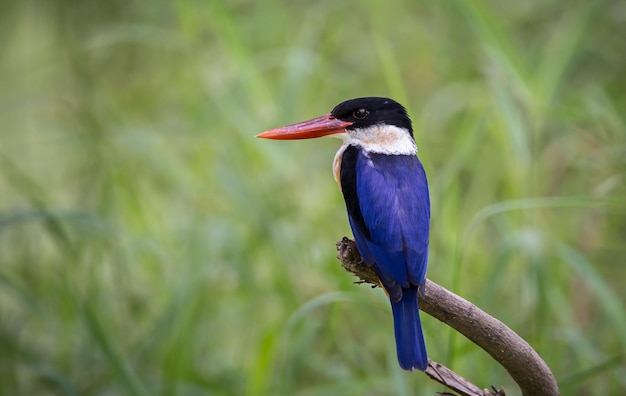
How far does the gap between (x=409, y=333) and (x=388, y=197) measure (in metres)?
0.37

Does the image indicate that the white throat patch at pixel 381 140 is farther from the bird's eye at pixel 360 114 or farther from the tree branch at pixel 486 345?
the tree branch at pixel 486 345

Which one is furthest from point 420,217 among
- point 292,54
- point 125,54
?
point 125,54

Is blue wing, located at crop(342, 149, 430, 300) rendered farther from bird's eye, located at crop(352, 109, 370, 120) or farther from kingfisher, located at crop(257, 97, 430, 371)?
bird's eye, located at crop(352, 109, 370, 120)

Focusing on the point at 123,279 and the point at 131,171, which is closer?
the point at 123,279

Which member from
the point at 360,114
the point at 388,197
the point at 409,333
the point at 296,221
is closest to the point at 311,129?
the point at 360,114

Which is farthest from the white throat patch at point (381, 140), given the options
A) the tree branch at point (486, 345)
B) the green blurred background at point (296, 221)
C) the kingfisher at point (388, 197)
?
the tree branch at point (486, 345)

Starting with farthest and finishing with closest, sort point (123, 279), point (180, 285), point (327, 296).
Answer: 1. point (123, 279)
2. point (180, 285)
3. point (327, 296)

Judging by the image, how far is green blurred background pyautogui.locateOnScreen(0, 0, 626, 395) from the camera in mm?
2994

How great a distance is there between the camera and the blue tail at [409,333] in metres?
1.80

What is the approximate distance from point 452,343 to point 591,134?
5.17 ft

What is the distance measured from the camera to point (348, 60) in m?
4.82

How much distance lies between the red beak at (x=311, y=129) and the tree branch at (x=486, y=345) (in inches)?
26.6

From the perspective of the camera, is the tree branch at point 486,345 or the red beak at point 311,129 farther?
the red beak at point 311,129

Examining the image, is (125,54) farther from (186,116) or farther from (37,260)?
(37,260)
